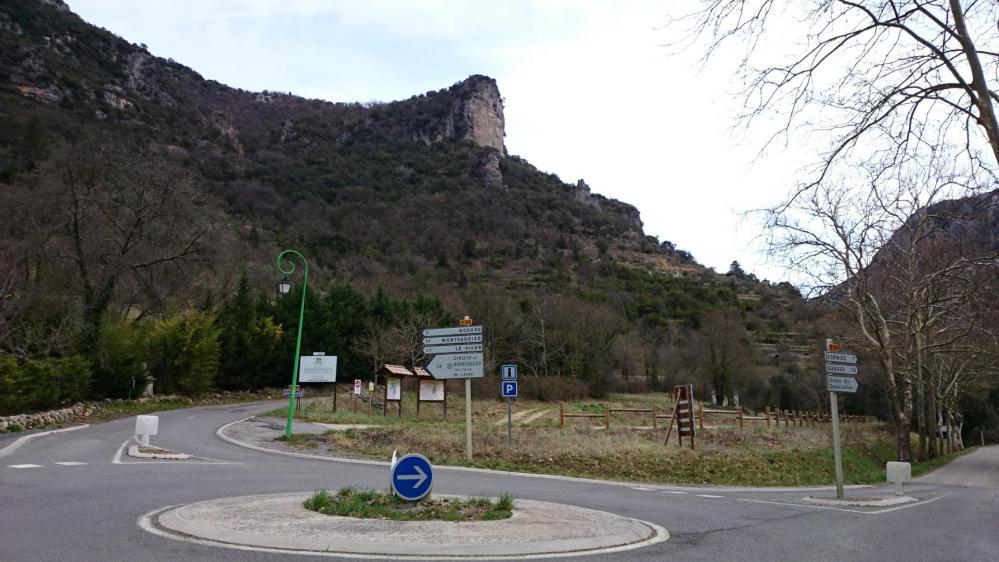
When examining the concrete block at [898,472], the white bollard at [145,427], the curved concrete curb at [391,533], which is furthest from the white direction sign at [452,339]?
the concrete block at [898,472]

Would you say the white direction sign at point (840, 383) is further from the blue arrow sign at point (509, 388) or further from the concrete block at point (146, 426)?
the concrete block at point (146, 426)

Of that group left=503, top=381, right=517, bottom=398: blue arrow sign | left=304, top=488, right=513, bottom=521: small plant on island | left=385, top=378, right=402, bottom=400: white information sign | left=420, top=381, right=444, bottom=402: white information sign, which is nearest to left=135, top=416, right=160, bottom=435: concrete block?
left=503, top=381, right=517, bottom=398: blue arrow sign

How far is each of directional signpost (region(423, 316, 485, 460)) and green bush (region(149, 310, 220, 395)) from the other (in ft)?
84.1

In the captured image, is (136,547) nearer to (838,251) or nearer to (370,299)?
(838,251)

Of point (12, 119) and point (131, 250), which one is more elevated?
point (12, 119)

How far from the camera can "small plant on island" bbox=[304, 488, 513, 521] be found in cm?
796

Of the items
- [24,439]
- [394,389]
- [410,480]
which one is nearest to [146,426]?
[24,439]

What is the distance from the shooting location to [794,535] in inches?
336

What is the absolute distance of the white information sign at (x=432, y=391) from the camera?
31495 mm

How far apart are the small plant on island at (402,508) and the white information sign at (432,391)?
22422 millimetres

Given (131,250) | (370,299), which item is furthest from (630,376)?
(131,250)

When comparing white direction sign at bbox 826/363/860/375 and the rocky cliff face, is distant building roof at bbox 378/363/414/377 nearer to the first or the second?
white direction sign at bbox 826/363/860/375

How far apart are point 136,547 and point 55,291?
109ft

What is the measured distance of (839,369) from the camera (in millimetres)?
14055
